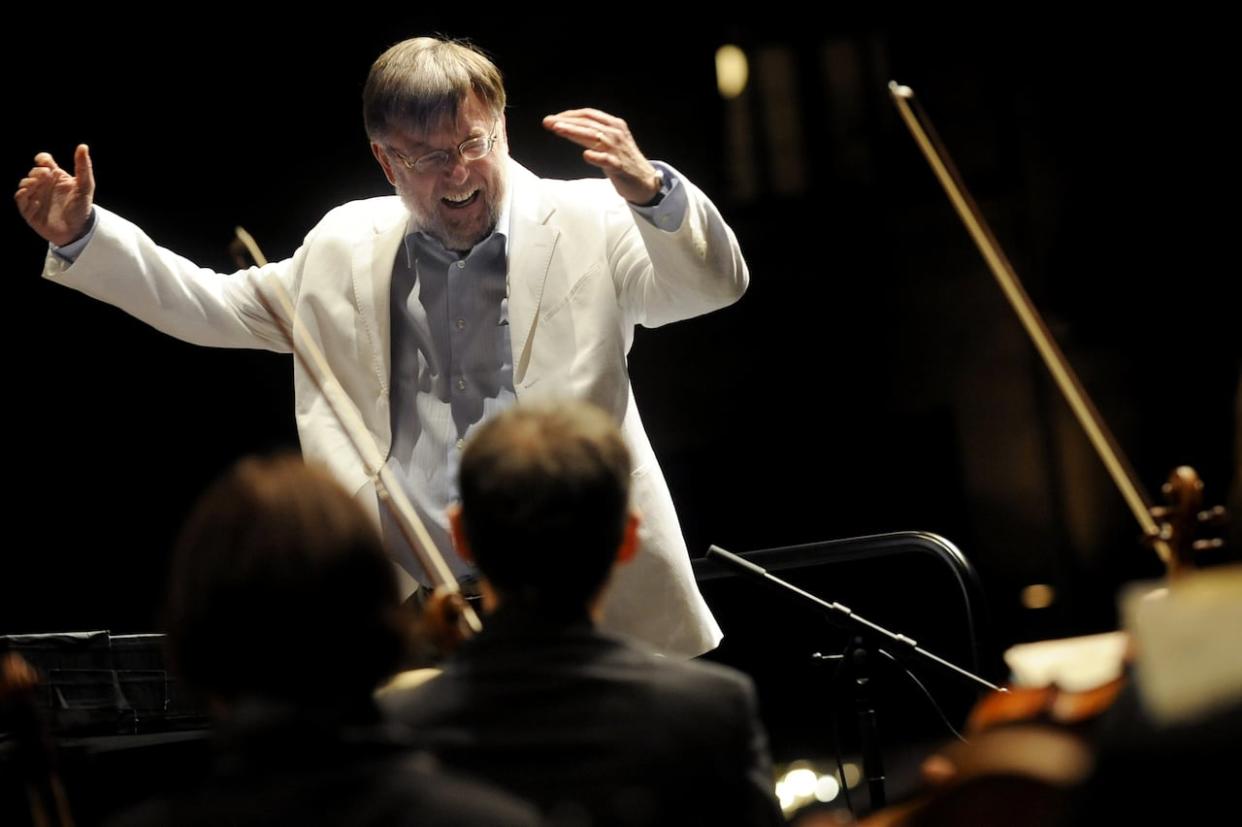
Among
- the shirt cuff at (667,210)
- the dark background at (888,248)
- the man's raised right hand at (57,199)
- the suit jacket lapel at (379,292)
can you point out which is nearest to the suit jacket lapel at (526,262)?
the suit jacket lapel at (379,292)

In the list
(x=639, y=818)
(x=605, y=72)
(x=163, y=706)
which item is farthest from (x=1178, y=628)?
(x=605, y=72)

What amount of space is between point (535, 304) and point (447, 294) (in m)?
0.18

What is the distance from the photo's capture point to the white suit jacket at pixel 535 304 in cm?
256

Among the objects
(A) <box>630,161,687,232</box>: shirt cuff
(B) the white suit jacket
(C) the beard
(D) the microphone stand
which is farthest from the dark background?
(D) the microphone stand

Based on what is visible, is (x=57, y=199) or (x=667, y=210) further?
(x=57, y=199)

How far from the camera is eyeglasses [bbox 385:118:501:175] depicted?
269 centimetres

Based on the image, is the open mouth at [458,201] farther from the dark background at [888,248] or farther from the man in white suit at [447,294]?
the dark background at [888,248]

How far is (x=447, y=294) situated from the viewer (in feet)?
9.05

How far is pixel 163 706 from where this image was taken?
Result: 2.52 m

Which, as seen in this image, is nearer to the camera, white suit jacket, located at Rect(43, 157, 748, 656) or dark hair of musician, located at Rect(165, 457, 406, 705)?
dark hair of musician, located at Rect(165, 457, 406, 705)

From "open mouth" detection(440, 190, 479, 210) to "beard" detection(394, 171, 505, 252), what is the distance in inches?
0.4

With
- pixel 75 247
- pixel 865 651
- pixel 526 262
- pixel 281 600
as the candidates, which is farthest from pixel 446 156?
pixel 281 600

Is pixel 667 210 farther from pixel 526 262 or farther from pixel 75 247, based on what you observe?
pixel 75 247

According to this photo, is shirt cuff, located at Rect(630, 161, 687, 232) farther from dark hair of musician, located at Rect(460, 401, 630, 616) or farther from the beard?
dark hair of musician, located at Rect(460, 401, 630, 616)
